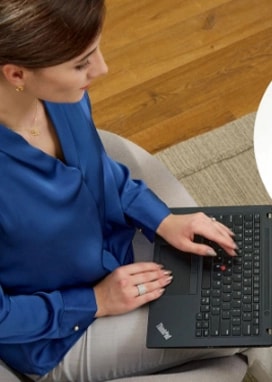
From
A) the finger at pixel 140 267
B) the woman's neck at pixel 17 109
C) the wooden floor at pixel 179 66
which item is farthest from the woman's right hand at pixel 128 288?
the wooden floor at pixel 179 66

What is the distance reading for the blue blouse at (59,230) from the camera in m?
0.96

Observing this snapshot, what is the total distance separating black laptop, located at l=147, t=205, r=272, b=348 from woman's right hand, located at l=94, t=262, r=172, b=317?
0.02 m

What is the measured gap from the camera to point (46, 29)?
29.8 inches

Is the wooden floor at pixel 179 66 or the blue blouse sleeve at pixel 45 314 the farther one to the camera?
the wooden floor at pixel 179 66

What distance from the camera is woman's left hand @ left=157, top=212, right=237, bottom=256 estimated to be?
3.67ft

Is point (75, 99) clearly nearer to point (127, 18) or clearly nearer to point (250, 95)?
point (250, 95)

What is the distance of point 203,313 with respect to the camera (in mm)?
1095

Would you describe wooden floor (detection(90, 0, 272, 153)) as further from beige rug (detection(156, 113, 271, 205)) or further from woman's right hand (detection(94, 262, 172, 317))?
woman's right hand (detection(94, 262, 172, 317))

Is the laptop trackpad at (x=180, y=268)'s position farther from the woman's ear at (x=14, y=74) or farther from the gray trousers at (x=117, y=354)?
the woman's ear at (x=14, y=74)

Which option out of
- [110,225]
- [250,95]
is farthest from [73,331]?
[250,95]

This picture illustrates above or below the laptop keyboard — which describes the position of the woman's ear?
above

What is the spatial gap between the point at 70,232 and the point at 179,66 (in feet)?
3.51

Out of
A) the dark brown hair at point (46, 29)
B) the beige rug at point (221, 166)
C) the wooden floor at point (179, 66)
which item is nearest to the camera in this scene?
the dark brown hair at point (46, 29)

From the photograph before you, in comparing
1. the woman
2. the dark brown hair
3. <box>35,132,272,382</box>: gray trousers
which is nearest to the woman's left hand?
the woman
